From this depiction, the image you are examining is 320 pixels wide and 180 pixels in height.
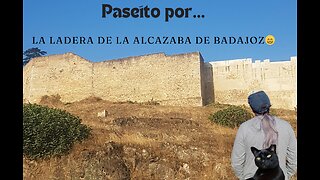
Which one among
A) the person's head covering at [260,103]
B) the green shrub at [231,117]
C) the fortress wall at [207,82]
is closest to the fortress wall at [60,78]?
the fortress wall at [207,82]

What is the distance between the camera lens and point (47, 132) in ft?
29.5

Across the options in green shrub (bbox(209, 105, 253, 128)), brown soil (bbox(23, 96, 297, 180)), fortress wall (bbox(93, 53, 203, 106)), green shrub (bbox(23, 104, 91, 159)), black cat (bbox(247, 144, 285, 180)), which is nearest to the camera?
black cat (bbox(247, 144, 285, 180))

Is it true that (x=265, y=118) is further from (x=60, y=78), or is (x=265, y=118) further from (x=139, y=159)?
(x=60, y=78)

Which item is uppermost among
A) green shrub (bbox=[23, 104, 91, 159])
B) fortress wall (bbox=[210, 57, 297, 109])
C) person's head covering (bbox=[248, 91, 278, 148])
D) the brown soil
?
fortress wall (bbox=[210, 57, 297, 109])

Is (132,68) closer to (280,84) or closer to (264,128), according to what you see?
(280,84)

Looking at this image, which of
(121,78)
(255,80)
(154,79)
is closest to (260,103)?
(154,79)

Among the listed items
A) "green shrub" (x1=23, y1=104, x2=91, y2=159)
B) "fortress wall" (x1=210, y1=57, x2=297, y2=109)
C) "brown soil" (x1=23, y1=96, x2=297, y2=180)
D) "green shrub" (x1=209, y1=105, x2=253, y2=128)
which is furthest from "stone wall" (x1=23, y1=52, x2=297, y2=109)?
"green shrub" (x1=23, y1=104, x2=91, y2=159)

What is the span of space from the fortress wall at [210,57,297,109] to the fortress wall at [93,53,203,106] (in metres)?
1.91

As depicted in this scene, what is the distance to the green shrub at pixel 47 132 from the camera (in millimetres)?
8688

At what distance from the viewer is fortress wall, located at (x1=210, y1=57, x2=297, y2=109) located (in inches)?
925

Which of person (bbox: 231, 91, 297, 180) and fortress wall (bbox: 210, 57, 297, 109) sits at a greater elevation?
fortress wall (bbox: 210, 57, 297, 109)

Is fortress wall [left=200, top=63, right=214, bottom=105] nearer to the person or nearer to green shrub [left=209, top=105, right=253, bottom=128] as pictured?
green shrub [left=209, top=105, right=253, bottom=128]

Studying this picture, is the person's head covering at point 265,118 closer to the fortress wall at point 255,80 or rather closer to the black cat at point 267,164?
the black cat at point 267,164

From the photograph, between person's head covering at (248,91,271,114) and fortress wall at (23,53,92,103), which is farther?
fortress wall at (23,53,92,103)
